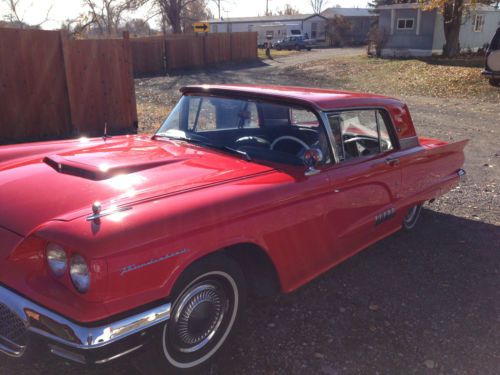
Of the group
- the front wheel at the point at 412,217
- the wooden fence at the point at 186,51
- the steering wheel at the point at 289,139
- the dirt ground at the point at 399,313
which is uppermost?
the wooden fence at the point at 186,51

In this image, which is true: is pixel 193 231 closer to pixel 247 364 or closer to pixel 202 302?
pixel 202 302

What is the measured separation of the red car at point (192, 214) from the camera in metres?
2.19

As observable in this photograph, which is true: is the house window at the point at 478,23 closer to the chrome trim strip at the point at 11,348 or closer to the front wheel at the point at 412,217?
the front wheel at the point at 412,217

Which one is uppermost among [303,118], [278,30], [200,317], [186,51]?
[278,30]

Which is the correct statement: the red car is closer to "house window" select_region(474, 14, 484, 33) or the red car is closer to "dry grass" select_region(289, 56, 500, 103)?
"dry grass" select_region(289, 56, 500, 103)

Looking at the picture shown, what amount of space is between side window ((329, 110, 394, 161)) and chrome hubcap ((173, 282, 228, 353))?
1.46 metres

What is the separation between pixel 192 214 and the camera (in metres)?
2.44

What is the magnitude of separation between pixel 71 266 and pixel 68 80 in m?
7.13

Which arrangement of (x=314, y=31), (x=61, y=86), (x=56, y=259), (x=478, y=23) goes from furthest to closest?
1. (x=314, y=31)
2. (x=478, y=23)
3. (x=61, y=86)
4. (x=56, y=259)

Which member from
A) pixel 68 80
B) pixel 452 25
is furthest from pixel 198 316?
pixel 452 25

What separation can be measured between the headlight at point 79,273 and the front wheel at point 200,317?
18.0 inches

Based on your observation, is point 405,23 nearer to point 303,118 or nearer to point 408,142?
point 408,142

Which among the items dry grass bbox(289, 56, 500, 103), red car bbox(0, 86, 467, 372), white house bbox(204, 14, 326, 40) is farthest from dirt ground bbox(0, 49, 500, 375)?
white house bbox(204, 14, 326, 40)

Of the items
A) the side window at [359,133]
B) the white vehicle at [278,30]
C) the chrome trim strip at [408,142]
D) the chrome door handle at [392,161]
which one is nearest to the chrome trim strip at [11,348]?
the side window at [359,133]
